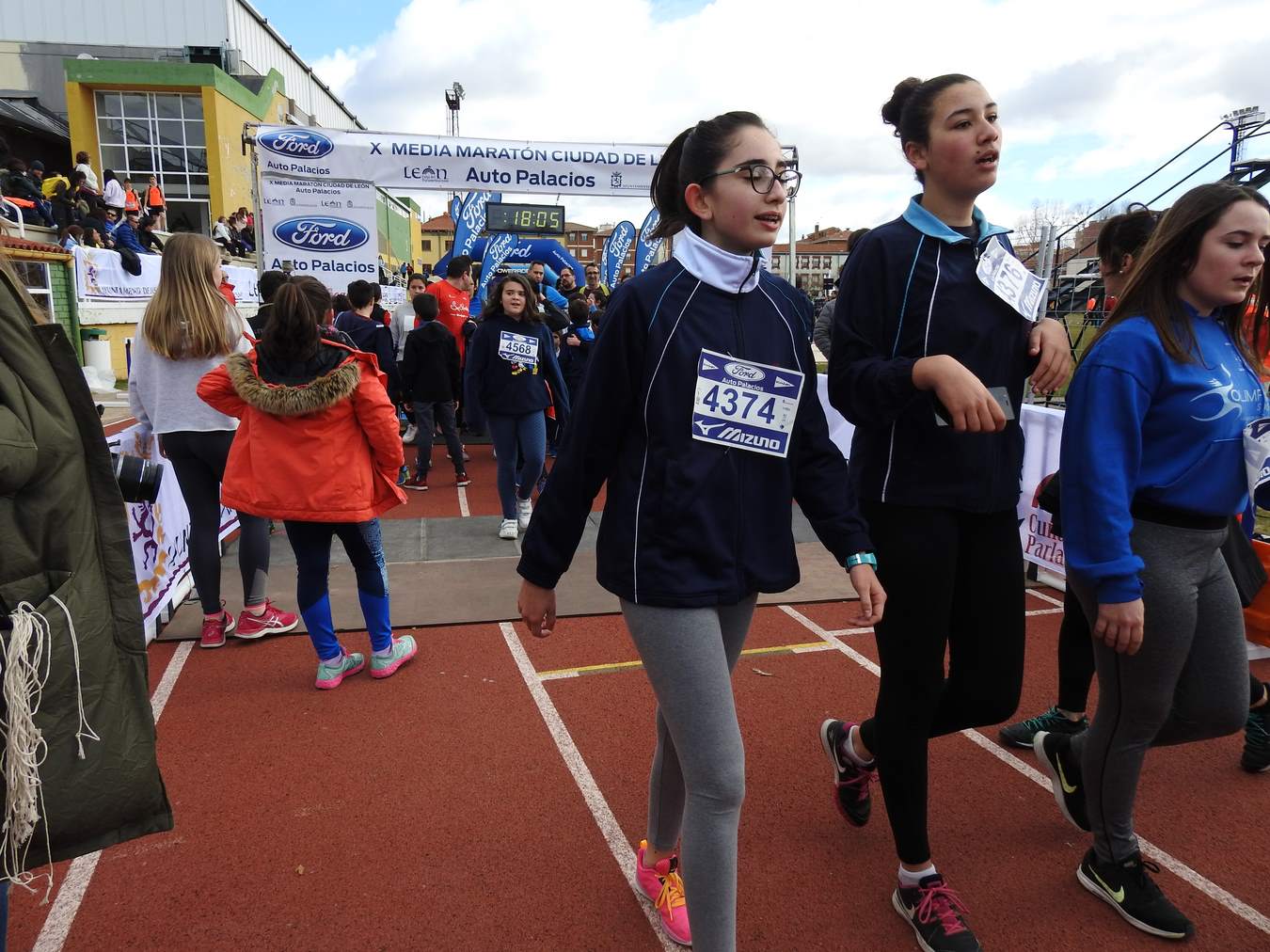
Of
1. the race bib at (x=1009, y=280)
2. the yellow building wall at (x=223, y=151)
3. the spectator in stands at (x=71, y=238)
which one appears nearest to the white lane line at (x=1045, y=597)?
the race bib at (x=1009, y=280)

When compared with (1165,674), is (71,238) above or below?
above

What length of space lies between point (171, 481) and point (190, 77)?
33563 mm

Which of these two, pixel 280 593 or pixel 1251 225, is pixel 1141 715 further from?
pixel 280 593

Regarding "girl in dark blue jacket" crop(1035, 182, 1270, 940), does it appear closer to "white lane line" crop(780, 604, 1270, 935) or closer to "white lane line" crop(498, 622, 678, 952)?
"white lane line" crop(780, 604, 1270, 935)

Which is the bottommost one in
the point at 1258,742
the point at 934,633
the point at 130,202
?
the point at 1258,742

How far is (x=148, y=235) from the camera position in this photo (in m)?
21.0

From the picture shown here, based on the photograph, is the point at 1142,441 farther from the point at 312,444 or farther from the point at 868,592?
the point at 312,444

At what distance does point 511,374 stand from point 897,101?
4.32m

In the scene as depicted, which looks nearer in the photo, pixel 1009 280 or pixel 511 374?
pixel 1009 280

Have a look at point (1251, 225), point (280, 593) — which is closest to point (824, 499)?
point (1251, 225)

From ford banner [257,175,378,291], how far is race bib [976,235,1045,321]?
8635 millimetres

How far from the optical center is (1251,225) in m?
2.08

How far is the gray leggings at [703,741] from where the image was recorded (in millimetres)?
1816

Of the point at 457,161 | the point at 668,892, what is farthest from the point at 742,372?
the point at 457,161
